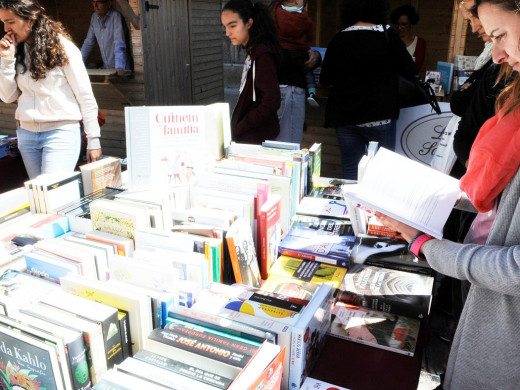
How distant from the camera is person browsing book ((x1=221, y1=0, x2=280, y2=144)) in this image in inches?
114

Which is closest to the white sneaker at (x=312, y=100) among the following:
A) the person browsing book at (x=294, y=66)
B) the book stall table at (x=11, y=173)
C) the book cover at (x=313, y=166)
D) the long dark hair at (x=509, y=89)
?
the person browsing book at (x=294, y=66)

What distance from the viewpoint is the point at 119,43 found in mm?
5266

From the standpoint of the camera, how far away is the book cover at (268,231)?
185 centimetres

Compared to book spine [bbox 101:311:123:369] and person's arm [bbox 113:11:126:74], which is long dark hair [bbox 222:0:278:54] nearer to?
book spine [bbox 101:311:123:369]

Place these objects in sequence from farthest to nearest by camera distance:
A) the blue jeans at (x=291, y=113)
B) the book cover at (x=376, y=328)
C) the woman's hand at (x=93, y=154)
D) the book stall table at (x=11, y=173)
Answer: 1. the book stall table at (x=11, y=173)
2. the blue jeans at (x=291, y=113)
3. the woman's hand at (x=93, y=154)
4. the book cover at (x=376, y=328)

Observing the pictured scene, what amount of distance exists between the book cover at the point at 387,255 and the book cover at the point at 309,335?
485 mm

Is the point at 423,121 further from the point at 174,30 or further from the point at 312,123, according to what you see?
the point at 174,30

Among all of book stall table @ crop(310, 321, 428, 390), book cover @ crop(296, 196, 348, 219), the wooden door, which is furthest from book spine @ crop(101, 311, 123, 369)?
the wooden door

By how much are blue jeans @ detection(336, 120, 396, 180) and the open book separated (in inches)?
67.6

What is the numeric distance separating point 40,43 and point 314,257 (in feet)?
6.51

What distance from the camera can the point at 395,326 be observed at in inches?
66.0

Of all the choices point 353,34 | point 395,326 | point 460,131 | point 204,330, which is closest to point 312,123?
point 353,34

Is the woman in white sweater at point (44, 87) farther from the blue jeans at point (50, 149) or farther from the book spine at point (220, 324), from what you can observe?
the book spine at point (220, 324)

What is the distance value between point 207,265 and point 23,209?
118 cm
